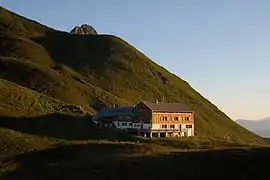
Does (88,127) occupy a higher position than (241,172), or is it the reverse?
(88,127)

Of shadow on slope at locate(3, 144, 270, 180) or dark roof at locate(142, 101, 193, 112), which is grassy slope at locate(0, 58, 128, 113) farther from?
shadow on slope at locate(3, 144, 270, 180)

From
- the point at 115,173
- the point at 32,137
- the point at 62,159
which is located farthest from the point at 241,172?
the point at 32,137

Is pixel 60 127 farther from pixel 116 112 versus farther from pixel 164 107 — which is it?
pixel 164 107

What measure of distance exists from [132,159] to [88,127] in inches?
1762

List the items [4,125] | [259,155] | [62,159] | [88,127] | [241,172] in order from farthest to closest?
[88,127]
[4,125]
[62,159]
[259,155]
[241,172]

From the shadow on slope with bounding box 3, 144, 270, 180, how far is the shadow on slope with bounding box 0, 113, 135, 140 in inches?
1063

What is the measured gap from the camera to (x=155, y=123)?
123000 mm

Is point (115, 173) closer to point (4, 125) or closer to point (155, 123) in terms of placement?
point (4, 125)

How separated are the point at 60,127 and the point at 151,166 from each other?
155 feet

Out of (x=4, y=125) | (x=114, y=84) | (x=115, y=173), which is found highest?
(x=114, y=84)

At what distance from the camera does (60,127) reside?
11119 centimetres

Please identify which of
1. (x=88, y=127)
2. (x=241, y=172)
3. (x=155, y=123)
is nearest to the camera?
(x=241, y=172)

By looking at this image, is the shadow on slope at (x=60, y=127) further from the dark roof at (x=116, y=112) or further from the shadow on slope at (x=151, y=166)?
the shadow on slope at (x=151, y=166)

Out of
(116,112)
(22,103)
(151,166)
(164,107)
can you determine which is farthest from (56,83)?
(151,166)
